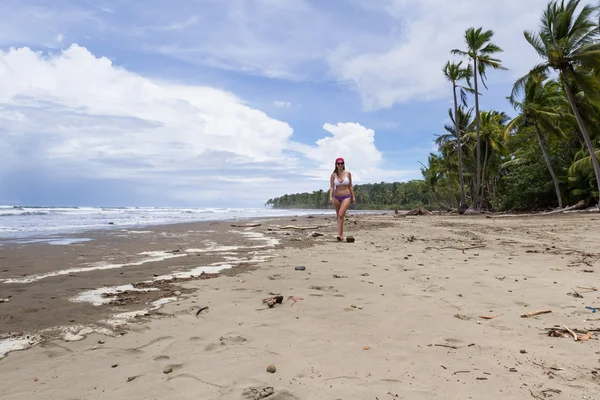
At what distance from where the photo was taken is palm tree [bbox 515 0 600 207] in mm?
18016

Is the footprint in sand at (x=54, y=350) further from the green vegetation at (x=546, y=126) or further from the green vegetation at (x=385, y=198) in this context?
the green vegetation at (x=385, y=198)

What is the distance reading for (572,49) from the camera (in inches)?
752

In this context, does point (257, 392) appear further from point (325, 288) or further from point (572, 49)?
point (572, 49)

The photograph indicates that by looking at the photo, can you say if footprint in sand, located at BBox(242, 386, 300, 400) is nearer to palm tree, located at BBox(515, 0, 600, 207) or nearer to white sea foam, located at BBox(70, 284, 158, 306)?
white sea foam, located at BBox(70, 284, 158, 306)

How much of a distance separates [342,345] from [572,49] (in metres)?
24.1

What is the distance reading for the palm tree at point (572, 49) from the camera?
1802 centimetres

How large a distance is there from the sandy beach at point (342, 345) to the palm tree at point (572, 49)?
18.9 metres

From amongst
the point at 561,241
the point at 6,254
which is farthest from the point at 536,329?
the point at 6,254

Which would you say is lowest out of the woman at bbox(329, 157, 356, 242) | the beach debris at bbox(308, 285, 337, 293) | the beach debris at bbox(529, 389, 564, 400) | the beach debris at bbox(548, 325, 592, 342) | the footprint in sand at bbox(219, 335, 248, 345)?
the footprint in sand at bbox(219, 335, 248, 345)

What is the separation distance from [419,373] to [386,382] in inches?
9.7

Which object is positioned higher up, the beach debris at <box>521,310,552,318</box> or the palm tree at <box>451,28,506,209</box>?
the palm tree at <box>451,28,506,209</box>

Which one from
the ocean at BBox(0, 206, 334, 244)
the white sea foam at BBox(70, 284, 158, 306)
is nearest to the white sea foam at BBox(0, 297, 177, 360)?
the white sea foam at BBox(70, 284, 158, 306)

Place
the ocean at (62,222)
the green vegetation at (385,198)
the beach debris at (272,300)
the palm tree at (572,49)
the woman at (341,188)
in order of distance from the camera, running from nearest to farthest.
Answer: the beach debris at (272,300), the woman at (341,188), the ocean at (62,222), the palm tree at (572,49), the green vegetation at (385,198)

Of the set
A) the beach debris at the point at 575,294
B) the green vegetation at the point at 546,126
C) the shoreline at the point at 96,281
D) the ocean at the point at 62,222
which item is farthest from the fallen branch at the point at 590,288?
the green vegetation at the point at 546,126
